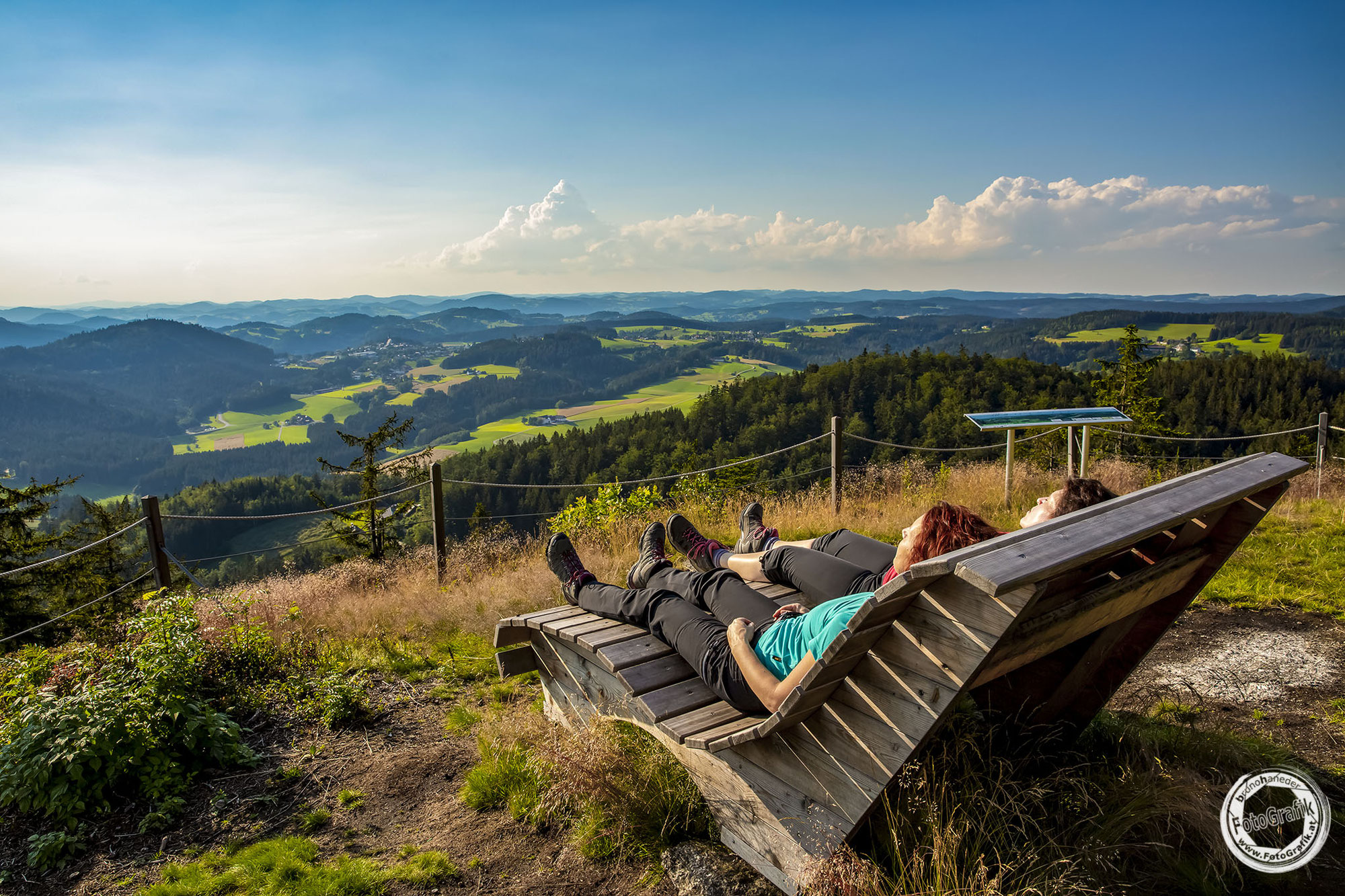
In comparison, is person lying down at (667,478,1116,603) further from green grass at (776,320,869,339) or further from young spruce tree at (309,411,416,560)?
green grass at (776,320,869,339)

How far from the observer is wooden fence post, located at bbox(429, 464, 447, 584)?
22.4 ft

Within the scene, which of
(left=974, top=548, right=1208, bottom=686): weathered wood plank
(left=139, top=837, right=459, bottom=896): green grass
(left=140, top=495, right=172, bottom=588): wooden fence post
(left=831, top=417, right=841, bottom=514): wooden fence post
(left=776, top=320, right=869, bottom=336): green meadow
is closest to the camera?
→ (left=974, top=548, right=1208, bottom=686): weathered wood plank

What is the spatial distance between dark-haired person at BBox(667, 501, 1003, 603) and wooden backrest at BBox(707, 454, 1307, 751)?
1.24 feet

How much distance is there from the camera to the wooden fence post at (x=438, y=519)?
683 cm

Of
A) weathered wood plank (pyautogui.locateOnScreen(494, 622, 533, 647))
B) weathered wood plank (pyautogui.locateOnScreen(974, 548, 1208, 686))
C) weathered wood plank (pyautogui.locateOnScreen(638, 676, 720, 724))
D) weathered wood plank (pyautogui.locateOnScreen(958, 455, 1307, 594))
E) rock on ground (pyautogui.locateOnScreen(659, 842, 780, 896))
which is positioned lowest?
rock on ground (pyautogui.locateOnScreen(659, 842, 780, 896))

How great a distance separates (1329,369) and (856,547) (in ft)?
228

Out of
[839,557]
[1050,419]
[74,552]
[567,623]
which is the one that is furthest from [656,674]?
[1050,419]

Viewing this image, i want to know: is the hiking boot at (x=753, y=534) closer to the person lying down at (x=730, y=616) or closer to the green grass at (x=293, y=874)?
the person lying down at (x=730, y=616)

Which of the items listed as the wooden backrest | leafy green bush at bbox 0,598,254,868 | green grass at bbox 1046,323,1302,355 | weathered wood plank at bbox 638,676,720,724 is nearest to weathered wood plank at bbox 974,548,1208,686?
the wooden backrest

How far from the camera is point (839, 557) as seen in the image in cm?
431

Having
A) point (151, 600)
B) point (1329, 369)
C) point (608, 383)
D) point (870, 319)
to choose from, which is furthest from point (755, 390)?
point (870, 319)

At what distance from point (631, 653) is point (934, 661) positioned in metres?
1.55

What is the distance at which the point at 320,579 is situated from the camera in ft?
21.8

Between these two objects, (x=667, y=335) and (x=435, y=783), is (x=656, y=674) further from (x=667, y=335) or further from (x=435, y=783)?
(x=667, y=335)
